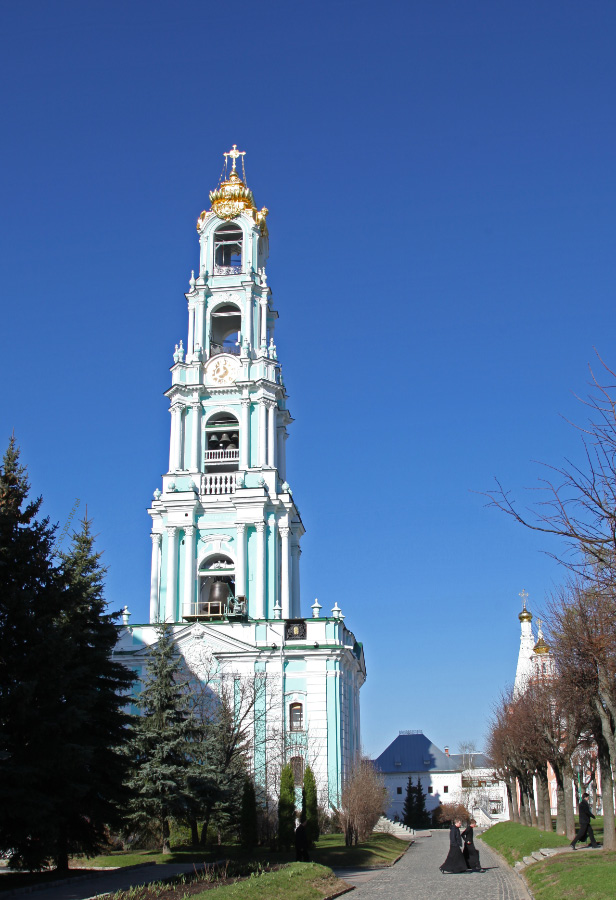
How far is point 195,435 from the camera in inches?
1822

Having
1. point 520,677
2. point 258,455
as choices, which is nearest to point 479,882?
point 258,455

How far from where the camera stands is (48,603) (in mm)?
18750

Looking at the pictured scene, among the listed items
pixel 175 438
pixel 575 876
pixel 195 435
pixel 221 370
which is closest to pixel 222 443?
pixel 195 435

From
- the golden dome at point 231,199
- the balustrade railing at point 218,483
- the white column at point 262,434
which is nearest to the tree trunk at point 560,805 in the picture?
the white column at point 262,434

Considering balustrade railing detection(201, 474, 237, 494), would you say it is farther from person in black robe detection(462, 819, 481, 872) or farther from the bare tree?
person in black robe detection(462, 819, 481, 872)

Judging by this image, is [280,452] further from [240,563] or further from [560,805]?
[560,805]

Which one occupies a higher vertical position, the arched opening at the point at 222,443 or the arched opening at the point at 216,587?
the arched opening at the point at 222,443

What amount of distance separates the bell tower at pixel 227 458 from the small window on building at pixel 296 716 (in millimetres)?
4143

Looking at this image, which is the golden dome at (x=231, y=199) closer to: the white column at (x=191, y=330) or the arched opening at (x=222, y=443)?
the white column at (x=191, y=330)

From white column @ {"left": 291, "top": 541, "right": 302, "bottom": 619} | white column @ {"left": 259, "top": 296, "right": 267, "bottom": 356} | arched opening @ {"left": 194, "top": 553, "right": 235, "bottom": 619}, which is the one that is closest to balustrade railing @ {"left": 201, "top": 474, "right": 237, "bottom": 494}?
arched opening @ {"left": 194, "top": 553, "right": 235, "bottom": 619}

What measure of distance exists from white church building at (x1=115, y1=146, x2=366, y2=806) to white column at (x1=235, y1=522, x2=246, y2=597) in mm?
48

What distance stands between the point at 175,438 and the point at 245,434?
3619 mm

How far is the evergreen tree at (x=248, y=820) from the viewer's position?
28.8 m

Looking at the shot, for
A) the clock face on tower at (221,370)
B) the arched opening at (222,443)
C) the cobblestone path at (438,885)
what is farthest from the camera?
the clock face on tower at (221,370)
